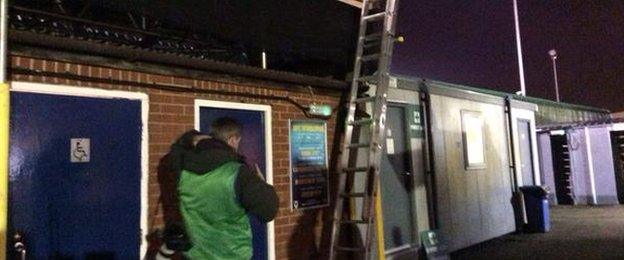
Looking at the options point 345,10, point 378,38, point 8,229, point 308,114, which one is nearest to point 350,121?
point 308,114

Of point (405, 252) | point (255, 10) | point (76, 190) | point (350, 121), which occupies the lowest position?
point (405, 252)

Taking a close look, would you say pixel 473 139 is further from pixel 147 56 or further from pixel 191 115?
pixel 147 56

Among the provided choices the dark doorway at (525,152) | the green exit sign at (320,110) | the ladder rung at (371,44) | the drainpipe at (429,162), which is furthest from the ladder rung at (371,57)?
the dark doorway at (525,152)

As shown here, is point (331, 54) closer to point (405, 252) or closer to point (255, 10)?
point (255, 10)

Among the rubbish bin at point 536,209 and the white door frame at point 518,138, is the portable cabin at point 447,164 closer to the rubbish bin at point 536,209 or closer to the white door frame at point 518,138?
the white door frame at point 518,138

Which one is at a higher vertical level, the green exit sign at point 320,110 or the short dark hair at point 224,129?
the green exit sign at point 320,110

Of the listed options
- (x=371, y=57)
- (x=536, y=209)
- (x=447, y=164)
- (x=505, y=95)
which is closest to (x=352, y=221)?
(x=371, y=57)

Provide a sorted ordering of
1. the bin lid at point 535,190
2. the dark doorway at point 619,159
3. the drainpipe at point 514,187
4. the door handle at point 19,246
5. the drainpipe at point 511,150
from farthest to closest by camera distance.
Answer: the dark doorway at point 619,159, the drainpipe at point 511,150, the drainpipe at point 514,187, the bin lid at point 535,190, the door handle at point 19,246

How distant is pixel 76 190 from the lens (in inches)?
166

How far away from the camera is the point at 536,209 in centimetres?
1126

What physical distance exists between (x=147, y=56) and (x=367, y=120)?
291 cm

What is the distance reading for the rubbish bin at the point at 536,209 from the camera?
11172mm

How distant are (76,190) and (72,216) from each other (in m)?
0.20

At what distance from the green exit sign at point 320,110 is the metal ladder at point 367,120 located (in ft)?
0.87
